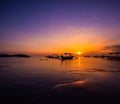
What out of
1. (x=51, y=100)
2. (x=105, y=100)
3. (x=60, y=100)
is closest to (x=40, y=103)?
(x=51, y=100)

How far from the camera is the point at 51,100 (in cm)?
809

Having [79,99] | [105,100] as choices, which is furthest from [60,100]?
[105,100]

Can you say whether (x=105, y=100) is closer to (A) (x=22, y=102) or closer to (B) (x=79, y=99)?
(B) (x=79, y=99)

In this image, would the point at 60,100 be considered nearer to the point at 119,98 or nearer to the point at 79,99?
the point at 79,99

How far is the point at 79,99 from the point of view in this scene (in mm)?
8320

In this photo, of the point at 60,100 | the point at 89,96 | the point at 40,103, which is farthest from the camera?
the point at 89,96

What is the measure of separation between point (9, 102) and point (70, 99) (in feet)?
12.4

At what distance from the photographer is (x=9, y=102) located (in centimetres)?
757

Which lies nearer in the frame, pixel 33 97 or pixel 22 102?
pixel 22 102

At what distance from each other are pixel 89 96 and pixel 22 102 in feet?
14.9

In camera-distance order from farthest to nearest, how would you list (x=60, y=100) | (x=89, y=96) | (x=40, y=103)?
(x=89, y=96) → (x=60, y=100) → (x=40, y=103)

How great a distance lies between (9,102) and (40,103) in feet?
6.14

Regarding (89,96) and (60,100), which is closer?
(60,100)

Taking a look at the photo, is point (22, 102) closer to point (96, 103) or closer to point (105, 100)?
point (96, 103)
